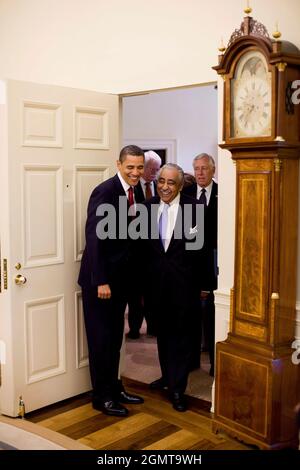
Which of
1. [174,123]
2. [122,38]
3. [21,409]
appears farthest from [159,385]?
[174,123]

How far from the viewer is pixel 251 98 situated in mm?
2814

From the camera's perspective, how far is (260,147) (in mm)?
2746

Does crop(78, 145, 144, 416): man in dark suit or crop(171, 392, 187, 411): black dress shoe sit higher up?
crop(78, 145, 144, 416): man in dark suit

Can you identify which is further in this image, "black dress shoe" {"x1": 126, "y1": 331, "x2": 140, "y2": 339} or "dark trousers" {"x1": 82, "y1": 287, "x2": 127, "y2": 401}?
"black dress shoe" {"x1": 126, "y1": 331, "x2": 140, "y2": 339}

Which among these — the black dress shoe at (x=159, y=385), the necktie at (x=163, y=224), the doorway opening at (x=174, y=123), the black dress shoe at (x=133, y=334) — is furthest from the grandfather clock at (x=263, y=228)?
A: the doorway opening at (x=174, y=123)

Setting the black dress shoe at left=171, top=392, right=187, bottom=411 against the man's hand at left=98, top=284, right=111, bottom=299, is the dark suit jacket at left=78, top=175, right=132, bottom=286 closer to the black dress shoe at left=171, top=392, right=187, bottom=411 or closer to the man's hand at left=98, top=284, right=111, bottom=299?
the man's hand at left=98, top=284, right=111, bottom=299

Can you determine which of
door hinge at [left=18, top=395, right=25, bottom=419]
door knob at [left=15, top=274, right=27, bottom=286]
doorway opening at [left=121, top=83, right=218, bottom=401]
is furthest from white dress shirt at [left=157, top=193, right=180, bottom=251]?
doorway opening at [left=121, top=83, right=218, bottom=401]

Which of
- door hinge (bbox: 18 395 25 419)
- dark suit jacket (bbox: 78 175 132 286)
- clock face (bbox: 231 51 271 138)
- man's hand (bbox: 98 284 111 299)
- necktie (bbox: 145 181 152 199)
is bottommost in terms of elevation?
door hinge (bbox: 18 395 25 419)

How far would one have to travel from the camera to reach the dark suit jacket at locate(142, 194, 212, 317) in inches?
136

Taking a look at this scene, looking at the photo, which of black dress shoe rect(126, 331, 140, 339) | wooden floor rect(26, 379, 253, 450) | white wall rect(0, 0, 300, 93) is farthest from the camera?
black dress shoe rect(126, 331, 140, 339)

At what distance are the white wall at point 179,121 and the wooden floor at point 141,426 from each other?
11.7 feet

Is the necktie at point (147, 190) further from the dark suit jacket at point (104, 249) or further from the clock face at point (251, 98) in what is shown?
the clock face at point (251, 98)
